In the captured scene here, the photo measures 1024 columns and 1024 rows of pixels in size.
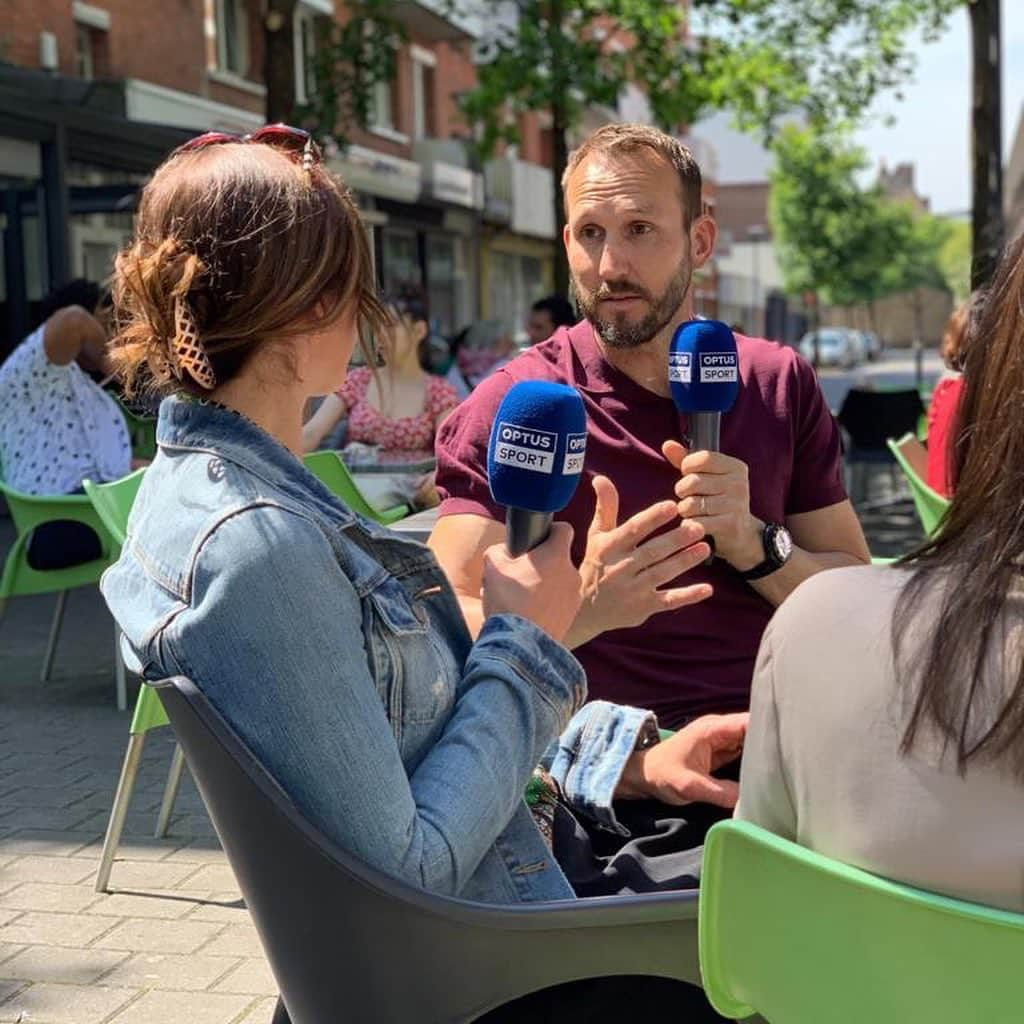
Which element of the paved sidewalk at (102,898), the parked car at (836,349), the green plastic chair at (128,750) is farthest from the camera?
the parked car at (836,349)

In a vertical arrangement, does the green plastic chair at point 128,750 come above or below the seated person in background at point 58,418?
below

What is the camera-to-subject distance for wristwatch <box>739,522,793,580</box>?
274 centimetres

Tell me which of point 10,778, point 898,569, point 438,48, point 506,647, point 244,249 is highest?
point 438,48

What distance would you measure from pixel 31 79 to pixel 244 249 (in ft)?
40.7

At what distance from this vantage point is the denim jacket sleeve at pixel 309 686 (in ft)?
5.42

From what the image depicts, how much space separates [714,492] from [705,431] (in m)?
0.11

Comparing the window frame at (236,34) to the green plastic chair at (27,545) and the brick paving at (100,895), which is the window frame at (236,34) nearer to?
the green plastic chair at (27,545)

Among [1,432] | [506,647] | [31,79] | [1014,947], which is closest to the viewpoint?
[1014,947]

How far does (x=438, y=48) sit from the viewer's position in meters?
28.5

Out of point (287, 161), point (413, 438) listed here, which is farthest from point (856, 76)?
point (287, 161)

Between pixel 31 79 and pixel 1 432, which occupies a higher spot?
pixel 31 79

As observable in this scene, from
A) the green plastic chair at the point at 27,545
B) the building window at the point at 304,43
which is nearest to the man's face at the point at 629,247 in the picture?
the green plastic chair at the point at 27,545

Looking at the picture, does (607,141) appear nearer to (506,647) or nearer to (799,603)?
(506,647)

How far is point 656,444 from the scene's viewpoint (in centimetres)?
296
